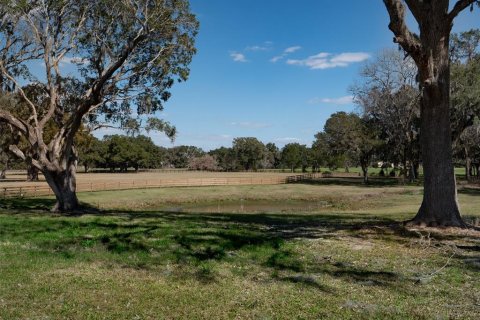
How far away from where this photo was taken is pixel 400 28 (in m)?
12.2

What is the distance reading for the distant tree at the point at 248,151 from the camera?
149375mm

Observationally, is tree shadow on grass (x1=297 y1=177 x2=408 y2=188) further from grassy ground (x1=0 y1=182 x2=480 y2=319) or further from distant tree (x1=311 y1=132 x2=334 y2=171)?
grassy ground (x1=0 y1=182 x2=480 y2=319)

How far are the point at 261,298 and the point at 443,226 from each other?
780 cm

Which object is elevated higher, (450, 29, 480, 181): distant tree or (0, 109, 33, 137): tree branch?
(450, 29, 480, 181): distant tree

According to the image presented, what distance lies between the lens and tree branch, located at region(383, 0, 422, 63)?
12.0 m

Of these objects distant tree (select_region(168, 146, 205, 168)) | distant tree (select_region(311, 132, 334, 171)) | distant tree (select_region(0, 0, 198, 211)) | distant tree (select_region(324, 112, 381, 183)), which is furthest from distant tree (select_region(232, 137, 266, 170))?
distant tree (select_region(0, 0, 198, 211))

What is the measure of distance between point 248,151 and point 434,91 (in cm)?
13844

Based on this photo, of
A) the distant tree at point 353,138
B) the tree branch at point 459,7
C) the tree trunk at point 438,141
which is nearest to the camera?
the tree branch at point 459,7

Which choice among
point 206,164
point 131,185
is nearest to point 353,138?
point 131,185

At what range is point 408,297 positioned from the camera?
664 cm

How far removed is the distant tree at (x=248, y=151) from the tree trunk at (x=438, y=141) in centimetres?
13618

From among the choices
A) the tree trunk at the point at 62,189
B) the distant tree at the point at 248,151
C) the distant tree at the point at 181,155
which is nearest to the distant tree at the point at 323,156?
the distant tree at the point at 248,151

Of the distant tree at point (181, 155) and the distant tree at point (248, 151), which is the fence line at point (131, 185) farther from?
the distant tree at point (181, 155)

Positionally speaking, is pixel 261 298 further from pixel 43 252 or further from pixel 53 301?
pixel 43 252
